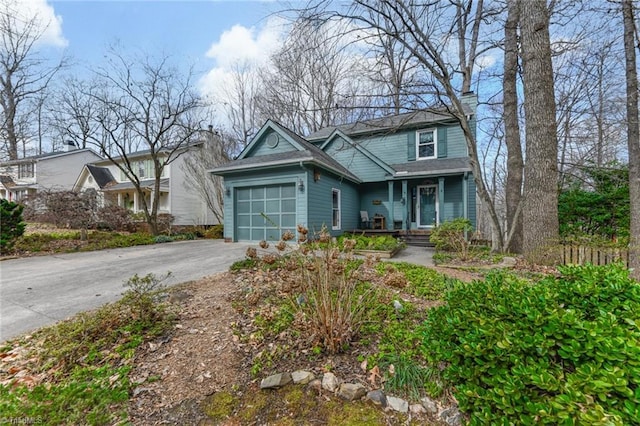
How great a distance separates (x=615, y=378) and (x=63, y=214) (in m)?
14.3

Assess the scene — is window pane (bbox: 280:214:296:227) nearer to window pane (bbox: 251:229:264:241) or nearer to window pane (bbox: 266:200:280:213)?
window pane (bbox: 266:200:280:213)

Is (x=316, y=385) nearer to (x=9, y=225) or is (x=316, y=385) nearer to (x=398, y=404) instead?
(x=398, y=404)

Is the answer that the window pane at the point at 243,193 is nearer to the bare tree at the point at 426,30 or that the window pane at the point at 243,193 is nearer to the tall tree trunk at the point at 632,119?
the bare tree at the point at 426,30

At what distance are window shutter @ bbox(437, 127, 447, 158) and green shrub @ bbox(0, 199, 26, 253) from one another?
15.4 metres

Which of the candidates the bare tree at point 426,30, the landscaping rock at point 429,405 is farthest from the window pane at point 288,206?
the landscaping rock at point 429,405

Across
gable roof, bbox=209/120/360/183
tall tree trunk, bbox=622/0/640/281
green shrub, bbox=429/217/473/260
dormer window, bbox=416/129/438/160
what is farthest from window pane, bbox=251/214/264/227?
tall tree trunk, bbox=622/0/640/281

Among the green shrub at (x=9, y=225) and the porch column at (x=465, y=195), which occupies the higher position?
the porch column at (x=465, y=195)

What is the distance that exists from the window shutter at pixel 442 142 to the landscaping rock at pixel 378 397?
1215 cm

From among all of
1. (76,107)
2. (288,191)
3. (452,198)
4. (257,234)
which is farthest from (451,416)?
(76,107)

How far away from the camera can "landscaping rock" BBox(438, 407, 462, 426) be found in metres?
1.68

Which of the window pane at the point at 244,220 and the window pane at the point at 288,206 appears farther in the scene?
the window pane at the point at 244,220

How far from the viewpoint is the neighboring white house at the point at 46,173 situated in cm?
2166

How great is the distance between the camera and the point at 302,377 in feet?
6.65

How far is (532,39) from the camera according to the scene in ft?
20.4
